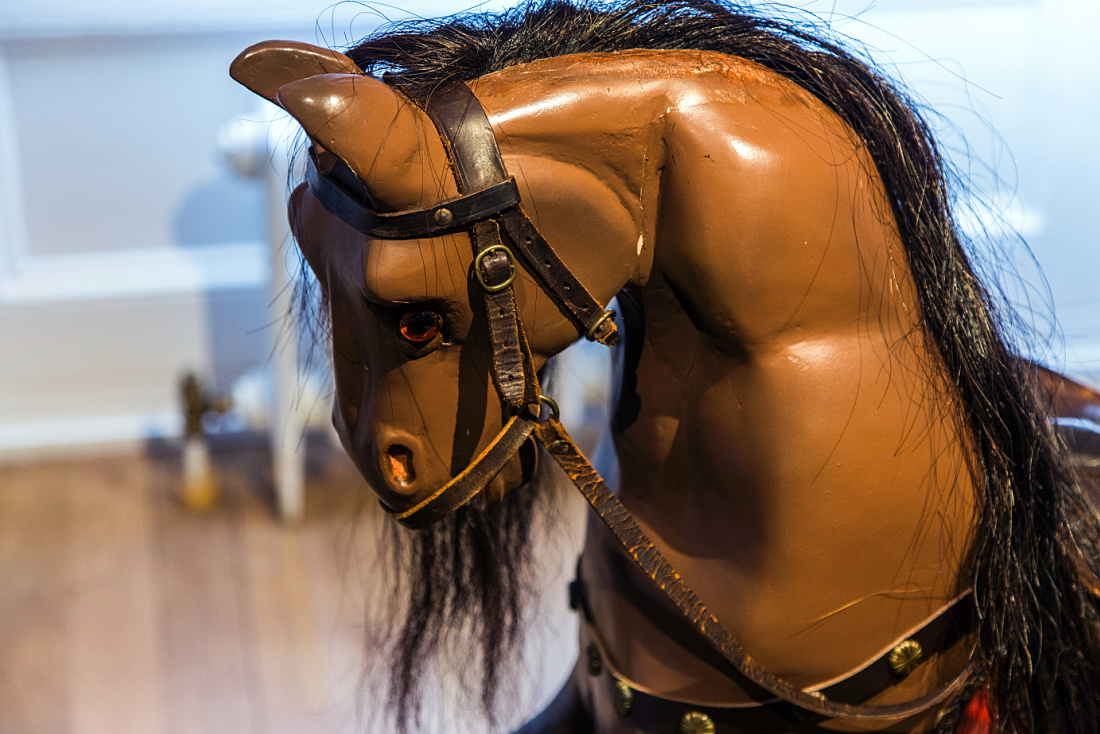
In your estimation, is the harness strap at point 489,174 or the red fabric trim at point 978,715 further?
the red fabric trim at point 978,715

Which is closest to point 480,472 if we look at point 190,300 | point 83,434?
point 190,300

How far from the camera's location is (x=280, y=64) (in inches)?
20.2

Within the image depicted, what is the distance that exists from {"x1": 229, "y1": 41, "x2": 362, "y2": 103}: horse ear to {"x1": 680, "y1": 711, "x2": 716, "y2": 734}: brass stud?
16.6 inches

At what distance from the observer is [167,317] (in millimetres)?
2061

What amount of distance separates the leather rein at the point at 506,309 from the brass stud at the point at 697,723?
0.04 m

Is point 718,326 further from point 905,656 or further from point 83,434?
point 83,434

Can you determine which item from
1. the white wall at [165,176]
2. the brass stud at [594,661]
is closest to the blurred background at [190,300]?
the white wall at [165,176]

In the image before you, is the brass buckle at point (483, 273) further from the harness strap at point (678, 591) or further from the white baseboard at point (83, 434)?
the white baseboard at point (83, 434)

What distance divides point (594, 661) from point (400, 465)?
0.22m

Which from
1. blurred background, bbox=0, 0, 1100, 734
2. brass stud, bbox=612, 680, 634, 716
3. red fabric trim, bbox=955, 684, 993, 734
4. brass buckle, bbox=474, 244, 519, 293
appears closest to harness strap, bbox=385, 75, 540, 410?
brass buckle, bbox=474, 244, 519, 293

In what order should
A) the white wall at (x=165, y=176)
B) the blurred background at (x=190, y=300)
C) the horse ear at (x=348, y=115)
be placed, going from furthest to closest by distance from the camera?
1. the white wall at (x=165, y=176)
2. the blurred background at (x=190, y=300)
3. the horse ear at (x=348, y=115)

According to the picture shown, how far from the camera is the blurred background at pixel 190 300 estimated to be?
5.41ft

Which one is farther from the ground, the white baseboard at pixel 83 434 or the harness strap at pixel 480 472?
the harness strap at pixel 480 472

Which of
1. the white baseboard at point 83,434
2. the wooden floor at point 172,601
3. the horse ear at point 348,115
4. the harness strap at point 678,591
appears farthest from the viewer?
the white baseboard at point 83,434
